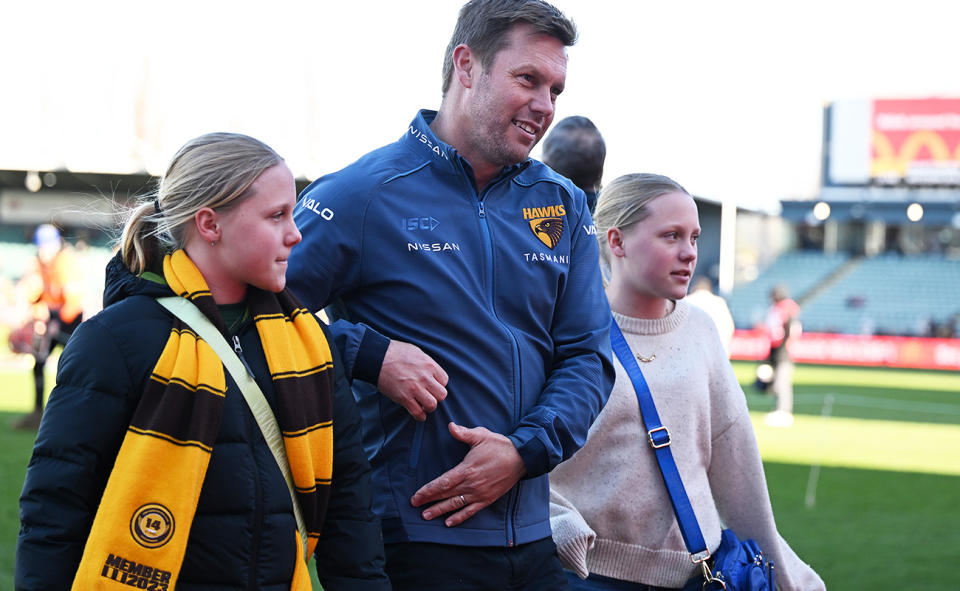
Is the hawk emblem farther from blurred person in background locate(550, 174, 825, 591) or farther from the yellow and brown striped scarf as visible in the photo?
the yellow and brown striped scarf

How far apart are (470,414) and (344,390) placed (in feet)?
1.05

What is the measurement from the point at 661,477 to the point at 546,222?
0.81m

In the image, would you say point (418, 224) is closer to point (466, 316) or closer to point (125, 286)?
point (466, 316)

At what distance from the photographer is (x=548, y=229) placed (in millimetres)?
2678

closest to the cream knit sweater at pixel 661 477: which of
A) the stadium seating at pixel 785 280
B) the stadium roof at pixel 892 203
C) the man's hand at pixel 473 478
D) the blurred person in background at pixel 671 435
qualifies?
the blurred person in background at pixel 671 435

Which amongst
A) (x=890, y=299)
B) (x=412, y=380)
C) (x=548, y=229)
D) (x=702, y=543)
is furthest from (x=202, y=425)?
(x=890, y=299)

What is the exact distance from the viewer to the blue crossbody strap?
2943 millimetres

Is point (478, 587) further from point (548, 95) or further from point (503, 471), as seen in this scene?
point (548, 95)

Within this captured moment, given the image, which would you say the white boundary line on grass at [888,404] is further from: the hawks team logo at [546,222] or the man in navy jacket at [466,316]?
the man in navy jacket at [466,316]

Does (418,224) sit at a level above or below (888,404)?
above

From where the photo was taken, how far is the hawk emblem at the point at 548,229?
2654 millimetres

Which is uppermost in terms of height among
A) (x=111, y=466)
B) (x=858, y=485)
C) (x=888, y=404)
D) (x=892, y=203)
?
(x=111, y=466)

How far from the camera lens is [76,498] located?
1.97 metres

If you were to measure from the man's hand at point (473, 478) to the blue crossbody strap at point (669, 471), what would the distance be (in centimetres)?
68
